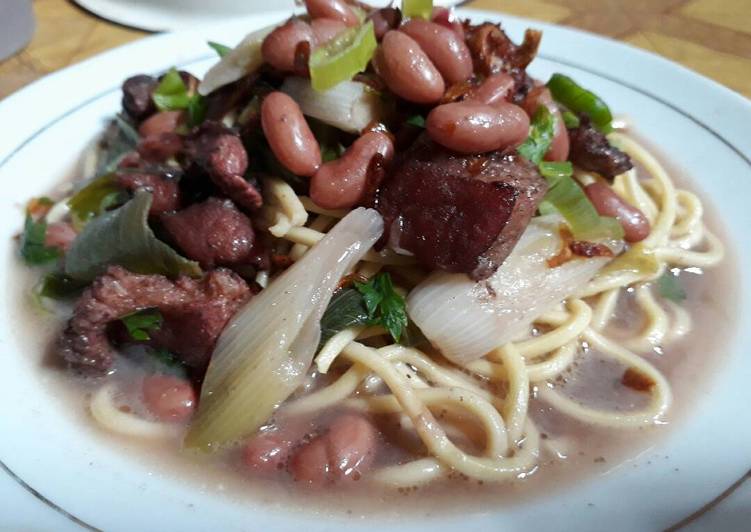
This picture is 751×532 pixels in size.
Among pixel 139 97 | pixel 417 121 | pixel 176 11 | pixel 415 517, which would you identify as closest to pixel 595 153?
pixel 417 121

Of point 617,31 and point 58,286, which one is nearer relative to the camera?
point 58,286

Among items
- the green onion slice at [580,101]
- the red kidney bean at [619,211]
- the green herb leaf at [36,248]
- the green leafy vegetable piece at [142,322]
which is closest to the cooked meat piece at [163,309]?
the green leafy vegetable piece at [142,322]

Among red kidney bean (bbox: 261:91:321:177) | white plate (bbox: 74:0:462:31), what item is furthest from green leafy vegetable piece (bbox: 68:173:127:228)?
white plate (bbox: 74:0:462:31)

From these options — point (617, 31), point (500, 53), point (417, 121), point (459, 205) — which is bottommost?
point (617, 31)

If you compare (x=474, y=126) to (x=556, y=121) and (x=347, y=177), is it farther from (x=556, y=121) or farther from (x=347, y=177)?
(x=556, y=121)

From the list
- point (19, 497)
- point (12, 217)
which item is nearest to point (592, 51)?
point (12, 217)

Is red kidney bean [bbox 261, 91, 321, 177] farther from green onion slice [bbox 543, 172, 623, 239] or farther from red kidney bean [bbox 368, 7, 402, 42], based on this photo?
green onion slice [bbox 543, 172, 623, 239]
